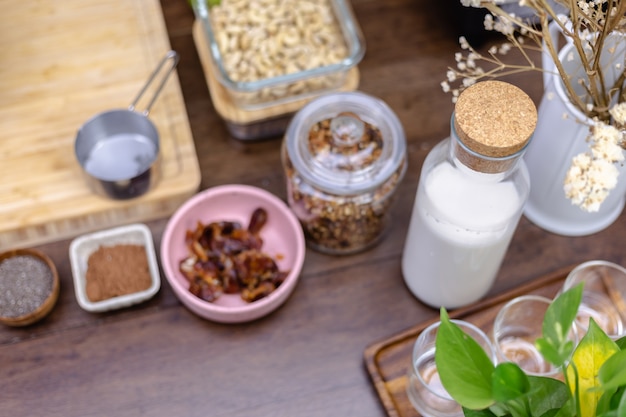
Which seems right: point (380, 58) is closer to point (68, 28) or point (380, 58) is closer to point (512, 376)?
point (68, 28)

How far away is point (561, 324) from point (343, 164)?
1.44ft

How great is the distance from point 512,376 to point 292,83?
0.59 metres

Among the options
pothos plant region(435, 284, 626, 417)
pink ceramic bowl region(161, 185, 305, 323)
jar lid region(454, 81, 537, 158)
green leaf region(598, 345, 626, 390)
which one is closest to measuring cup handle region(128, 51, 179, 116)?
pink ceramic bowl region(161, 185, 305, 323)

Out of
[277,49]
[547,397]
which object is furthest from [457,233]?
[277,49]

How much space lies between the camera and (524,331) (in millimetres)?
984

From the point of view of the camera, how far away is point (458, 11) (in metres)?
1.18

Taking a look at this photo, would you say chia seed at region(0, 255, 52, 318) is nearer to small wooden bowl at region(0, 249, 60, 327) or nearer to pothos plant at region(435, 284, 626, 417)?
small wooden bowl at region(0, 249, 60, 327)

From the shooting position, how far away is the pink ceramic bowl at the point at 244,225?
97cm

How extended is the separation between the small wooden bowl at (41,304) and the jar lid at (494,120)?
541 millimetres

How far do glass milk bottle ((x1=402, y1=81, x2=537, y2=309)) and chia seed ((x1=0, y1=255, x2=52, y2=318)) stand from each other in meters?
0.45

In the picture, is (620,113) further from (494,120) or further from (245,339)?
(245,339)

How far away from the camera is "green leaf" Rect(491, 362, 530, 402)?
0.59 metres

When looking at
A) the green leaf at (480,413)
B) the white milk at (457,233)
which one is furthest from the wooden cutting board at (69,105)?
the green leaf at (480,413)

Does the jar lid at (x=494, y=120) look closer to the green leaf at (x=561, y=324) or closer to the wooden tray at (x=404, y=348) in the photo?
the green leaf at (x=561, y=324)
